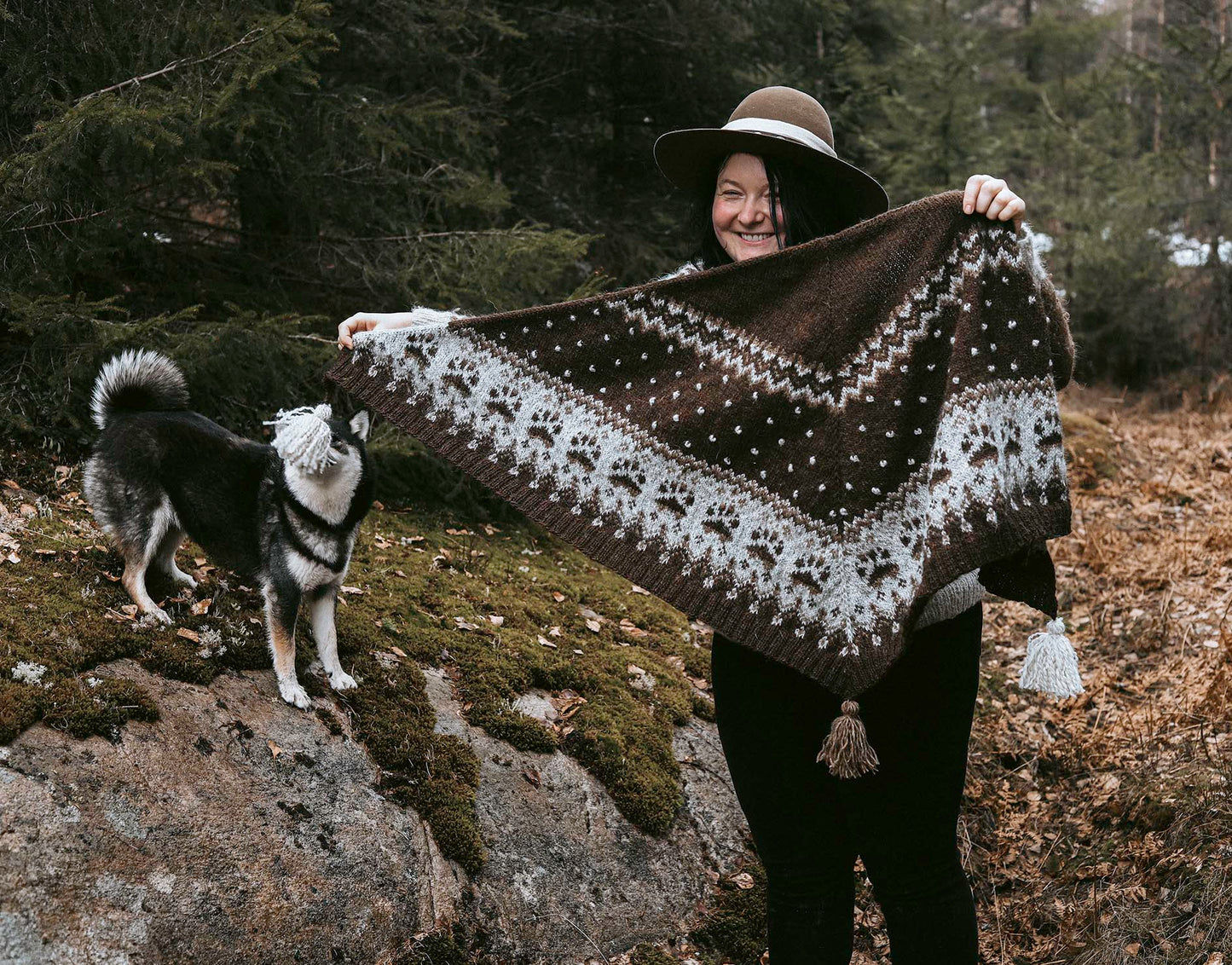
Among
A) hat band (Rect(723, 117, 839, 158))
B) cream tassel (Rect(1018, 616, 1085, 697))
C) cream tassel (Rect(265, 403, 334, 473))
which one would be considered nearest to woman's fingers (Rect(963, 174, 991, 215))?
hat band (Rect(723, 117, 839, 158))

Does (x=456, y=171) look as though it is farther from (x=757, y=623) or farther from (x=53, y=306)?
(x=757, y=623)

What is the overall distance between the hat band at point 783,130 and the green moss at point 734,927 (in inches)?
119

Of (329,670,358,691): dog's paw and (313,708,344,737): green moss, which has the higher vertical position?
(329,670,358,691): dog's paw

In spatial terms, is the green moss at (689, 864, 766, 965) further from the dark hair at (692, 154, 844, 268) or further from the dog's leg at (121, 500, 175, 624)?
the dark hair at (692, 154, 844, 268)

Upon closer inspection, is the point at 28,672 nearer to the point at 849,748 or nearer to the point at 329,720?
the point at 329,720

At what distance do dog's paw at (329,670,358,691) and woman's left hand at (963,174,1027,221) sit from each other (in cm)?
289

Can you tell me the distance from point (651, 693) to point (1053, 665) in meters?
2.32

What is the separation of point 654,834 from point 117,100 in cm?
442

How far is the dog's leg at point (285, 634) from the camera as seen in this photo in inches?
142

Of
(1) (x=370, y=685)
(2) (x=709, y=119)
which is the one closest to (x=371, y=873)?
(1) (x=370, y=685)

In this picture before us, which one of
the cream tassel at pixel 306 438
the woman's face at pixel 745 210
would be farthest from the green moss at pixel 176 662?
the woman's face at pixel 745 210

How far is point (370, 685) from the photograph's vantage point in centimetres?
391

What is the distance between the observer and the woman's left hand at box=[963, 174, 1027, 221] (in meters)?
2.51

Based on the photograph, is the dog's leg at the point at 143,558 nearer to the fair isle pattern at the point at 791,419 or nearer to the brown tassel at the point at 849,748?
the fair isle pattern at the point at 791,419
